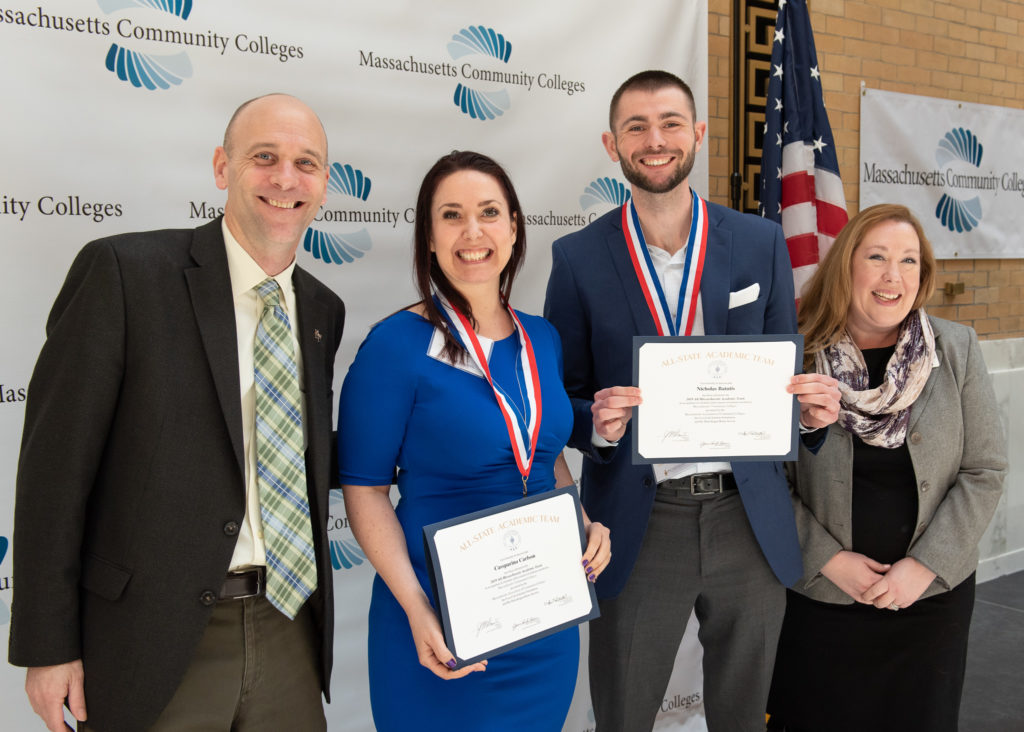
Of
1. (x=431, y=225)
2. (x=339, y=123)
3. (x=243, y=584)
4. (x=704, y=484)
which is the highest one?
(x=339, y=123)

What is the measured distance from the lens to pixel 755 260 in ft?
7.48

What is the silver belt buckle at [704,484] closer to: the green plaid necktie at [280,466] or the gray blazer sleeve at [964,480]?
the gray blazer sleeve at [964,480]

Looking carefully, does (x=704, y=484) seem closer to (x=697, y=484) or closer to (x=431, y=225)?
(x=697, y=484)

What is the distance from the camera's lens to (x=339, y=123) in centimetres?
274

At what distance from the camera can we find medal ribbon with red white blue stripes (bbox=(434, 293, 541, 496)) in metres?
1.78

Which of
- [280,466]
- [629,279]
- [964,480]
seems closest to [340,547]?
[280,466]

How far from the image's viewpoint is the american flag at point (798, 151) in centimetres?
365

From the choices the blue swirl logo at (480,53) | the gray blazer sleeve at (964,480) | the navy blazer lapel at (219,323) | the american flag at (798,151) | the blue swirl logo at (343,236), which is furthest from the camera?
the american flag at (798,151)

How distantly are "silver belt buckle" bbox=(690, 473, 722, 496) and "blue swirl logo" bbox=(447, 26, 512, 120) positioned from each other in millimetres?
1685

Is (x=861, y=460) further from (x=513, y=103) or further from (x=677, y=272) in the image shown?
(x=513, y=103)

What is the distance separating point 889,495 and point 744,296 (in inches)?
31.7

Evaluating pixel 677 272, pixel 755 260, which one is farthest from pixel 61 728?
pixel 755 260

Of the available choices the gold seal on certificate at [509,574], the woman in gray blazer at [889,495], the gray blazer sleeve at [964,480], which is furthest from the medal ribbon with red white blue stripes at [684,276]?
the gray blazer sleeve at [964,480]
